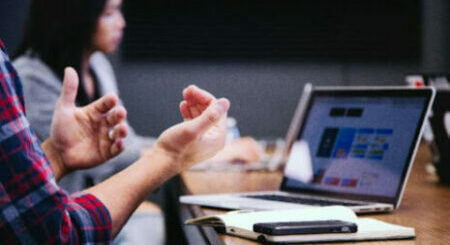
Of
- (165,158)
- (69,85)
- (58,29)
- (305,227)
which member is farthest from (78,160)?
(58,29)

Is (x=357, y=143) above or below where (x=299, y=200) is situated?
above

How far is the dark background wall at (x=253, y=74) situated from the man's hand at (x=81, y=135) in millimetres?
2700

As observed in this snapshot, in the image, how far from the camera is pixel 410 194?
1.68 meters

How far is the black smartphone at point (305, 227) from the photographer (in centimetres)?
106

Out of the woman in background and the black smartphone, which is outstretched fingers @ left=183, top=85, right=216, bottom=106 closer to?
the black smartphone

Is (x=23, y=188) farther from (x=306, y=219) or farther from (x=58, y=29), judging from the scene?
(x=58, y=29)

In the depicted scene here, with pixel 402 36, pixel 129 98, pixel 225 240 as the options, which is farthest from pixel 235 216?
pixel 402 36

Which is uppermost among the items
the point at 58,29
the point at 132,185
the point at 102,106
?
the point at 58,29

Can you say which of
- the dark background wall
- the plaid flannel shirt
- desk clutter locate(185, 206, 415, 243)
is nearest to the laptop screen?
desk clutter locate(185, 206, 415, 243)

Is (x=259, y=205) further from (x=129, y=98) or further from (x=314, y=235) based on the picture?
(x=129, y=98)

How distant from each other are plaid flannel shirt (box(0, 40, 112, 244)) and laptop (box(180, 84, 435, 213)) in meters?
0.46

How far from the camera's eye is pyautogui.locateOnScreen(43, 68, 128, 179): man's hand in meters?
1.68

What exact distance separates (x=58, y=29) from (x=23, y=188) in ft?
6.14

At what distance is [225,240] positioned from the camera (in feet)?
3.67
